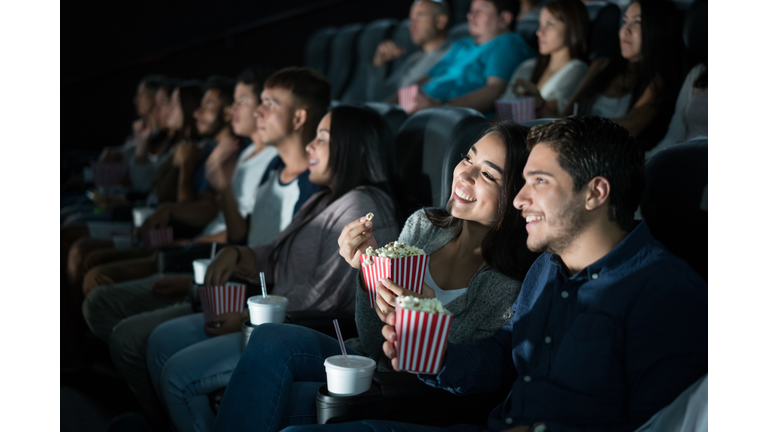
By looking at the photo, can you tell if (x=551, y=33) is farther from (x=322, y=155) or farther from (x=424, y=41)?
(x=322, y=155)

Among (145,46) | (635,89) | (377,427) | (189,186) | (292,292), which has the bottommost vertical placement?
(377,427)

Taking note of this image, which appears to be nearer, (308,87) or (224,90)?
(308,87)

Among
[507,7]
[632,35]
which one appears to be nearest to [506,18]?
[507,7]

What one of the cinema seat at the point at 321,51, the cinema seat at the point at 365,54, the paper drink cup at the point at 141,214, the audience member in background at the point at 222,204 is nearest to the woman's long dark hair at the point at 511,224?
the audience member in background at the point at 222,204

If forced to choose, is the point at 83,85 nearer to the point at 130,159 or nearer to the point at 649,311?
the point at 130,159

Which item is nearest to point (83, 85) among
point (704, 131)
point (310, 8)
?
point (310, 8)

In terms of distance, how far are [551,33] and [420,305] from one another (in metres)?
2.14

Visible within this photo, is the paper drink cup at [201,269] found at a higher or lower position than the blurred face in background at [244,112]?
lower

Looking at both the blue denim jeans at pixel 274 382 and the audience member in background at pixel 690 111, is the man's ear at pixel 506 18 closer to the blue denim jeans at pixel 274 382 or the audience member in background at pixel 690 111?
the audience member in background at pixel 690 111

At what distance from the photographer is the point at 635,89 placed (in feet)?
7.86

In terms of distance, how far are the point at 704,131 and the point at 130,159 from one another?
3786 millimetres

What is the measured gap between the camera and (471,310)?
4.51ft

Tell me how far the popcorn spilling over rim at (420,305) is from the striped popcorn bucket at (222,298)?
33.8 inches

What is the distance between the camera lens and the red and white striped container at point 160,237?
2723mm
